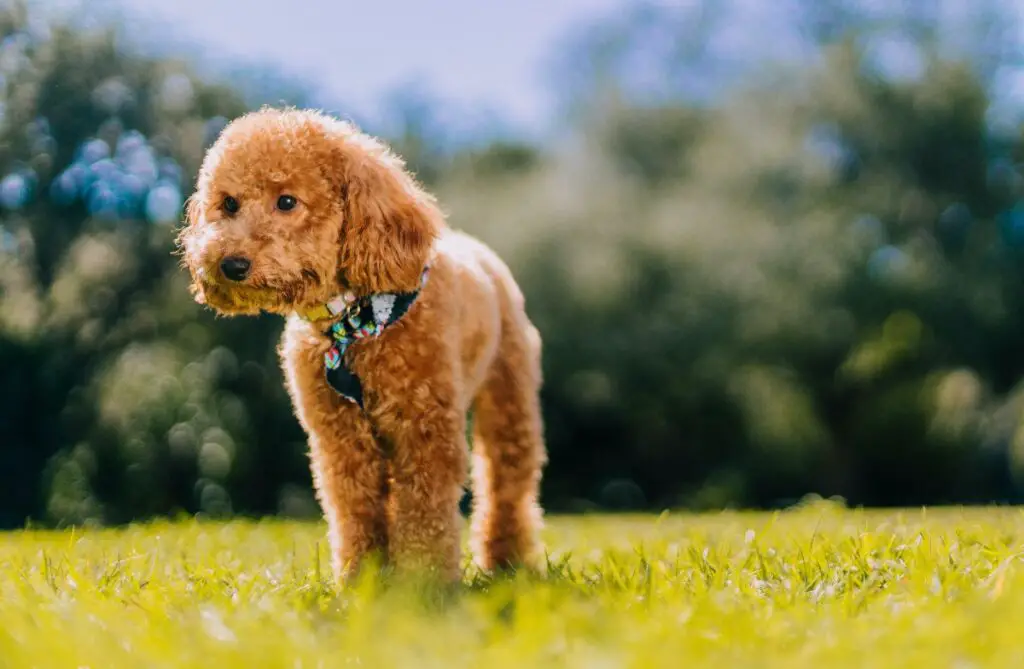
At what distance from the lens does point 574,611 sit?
2.42 metres

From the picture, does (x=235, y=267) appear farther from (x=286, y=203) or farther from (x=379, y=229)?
(x=379, y=229)

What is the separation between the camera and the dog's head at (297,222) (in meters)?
3.35

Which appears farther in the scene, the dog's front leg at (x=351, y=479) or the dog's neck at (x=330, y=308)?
the dog's front leg at (x=351, y=479)

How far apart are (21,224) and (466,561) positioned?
836 cm

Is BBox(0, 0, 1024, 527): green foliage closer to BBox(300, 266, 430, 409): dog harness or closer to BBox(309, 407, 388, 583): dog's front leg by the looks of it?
BBox(309, 407, 388, 583): dog's front leg

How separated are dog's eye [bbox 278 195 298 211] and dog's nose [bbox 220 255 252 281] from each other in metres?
0.27

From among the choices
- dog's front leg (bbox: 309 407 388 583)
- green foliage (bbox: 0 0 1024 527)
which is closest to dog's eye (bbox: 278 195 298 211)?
dog's front leg (bbox: 309 407 388 583)

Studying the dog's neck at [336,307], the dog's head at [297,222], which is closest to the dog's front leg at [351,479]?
the dog's neck at [336,307]

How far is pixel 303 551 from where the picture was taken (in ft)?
15.0

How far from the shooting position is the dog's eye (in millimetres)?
3463

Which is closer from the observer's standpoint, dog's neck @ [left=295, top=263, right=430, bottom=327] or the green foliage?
dog's neck @ [left=295, top=263, right=430, bottom=327]

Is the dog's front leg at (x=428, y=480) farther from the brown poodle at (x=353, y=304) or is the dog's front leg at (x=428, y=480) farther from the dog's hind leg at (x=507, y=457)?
the dog's hind leg at (x=507, y=457)

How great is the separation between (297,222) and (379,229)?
0.28 metres

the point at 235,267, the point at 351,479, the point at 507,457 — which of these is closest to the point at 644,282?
the point at 507,457
